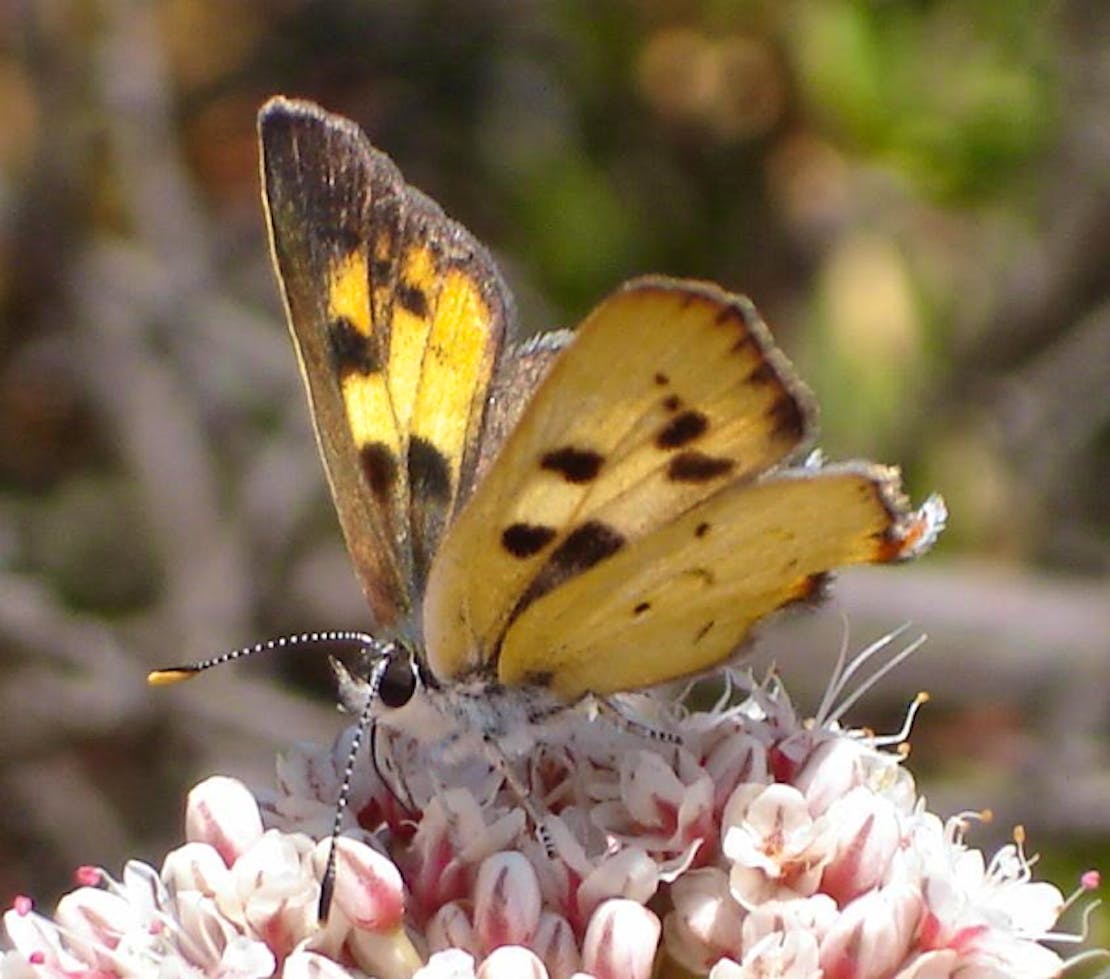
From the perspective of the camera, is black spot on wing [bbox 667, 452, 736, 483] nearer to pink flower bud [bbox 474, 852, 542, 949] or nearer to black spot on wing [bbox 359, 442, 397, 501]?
black spot on wing [bbox 359, 442, 397, 501]

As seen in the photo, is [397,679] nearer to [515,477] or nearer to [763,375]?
[515,477]

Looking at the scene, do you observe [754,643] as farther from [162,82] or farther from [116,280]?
[162,82]

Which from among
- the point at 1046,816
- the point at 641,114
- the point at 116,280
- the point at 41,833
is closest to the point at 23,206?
the point at 116,280

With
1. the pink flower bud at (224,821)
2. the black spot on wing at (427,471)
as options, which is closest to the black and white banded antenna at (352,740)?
the pink flower bud at (224,821)

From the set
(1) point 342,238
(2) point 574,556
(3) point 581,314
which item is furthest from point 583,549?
(3) point 581,314

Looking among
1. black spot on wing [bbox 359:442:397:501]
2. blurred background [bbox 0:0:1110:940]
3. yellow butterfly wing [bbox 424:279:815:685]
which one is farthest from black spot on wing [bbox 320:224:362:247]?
blurred background [bbox 0:0:1110:940]

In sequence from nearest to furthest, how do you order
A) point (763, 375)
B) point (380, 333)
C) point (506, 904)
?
point (763, 375) → point (506, 904) → point (380, 333)
